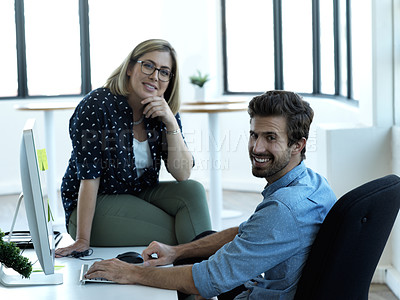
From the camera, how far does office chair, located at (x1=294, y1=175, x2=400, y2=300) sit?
54.7 inches

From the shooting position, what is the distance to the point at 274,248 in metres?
1.51

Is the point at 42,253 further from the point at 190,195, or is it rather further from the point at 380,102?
the point at 380,102

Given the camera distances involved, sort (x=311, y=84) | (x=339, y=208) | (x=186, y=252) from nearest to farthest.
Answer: (x=339, y=208), (x=186, y=252), (x=311, y=84)

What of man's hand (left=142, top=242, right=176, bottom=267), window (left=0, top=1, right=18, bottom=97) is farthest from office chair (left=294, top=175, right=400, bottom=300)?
window (left=0, top=1, right=18, bottom=97)

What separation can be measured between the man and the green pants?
1.43 ft

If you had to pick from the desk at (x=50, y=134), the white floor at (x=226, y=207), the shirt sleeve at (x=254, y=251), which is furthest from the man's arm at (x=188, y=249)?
the desk at (x=50, y=134)

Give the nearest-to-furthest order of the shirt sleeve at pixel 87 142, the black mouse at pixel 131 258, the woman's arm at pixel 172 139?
the black mouse at pixel 131 258 < the shirt sleeve at pixel 87 142 < the woman's arm at pixel 172 139

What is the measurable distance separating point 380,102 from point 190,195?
1.42 metres

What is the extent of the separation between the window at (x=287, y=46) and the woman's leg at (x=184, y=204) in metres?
2.90

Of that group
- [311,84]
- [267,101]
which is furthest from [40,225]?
[311,84]

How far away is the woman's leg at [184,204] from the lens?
2236mm

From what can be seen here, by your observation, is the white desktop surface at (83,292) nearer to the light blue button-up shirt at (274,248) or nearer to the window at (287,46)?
the light blue button-up shirt at (274,248)

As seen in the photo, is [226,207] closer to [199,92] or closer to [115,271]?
[199,92]

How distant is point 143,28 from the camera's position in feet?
20.6
